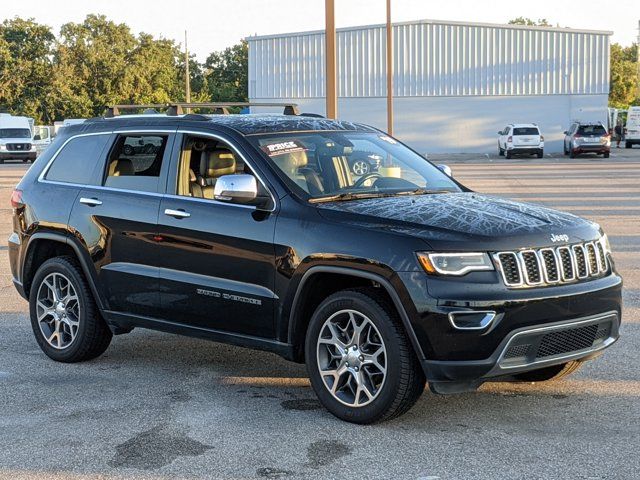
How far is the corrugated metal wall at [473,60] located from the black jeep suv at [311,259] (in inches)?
2065

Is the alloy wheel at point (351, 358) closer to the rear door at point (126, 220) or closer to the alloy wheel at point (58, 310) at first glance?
the rear door at point (126, 220)

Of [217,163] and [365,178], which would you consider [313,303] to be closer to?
[365,178]

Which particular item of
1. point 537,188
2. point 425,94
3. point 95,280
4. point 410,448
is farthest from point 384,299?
point 425,94

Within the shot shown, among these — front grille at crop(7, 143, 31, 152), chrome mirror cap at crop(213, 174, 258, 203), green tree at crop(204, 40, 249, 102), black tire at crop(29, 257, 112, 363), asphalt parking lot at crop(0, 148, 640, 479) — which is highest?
green tree at crop(204, 40, 249, 102)

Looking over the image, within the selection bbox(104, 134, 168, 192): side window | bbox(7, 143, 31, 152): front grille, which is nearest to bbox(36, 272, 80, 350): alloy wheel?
bbox(104, 134, 168, 192): side window

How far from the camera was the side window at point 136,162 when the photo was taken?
6.96 meters

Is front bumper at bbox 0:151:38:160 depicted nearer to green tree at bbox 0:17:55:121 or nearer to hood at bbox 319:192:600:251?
green tree at bbox 0:17:55:121

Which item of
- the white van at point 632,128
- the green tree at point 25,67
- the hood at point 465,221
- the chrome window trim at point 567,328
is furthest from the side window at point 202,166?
the green tree at point 25,67

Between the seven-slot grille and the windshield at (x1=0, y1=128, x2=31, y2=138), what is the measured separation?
46.0m

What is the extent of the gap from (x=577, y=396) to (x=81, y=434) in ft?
9.70

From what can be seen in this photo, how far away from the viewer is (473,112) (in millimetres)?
59219

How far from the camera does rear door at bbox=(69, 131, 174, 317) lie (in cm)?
678

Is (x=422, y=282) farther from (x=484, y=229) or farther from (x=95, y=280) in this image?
(x=95, y=280)

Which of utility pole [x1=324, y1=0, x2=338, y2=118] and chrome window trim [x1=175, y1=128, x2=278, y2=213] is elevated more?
utility pole [x1=324, y1=0, x2=338, y2=118]
